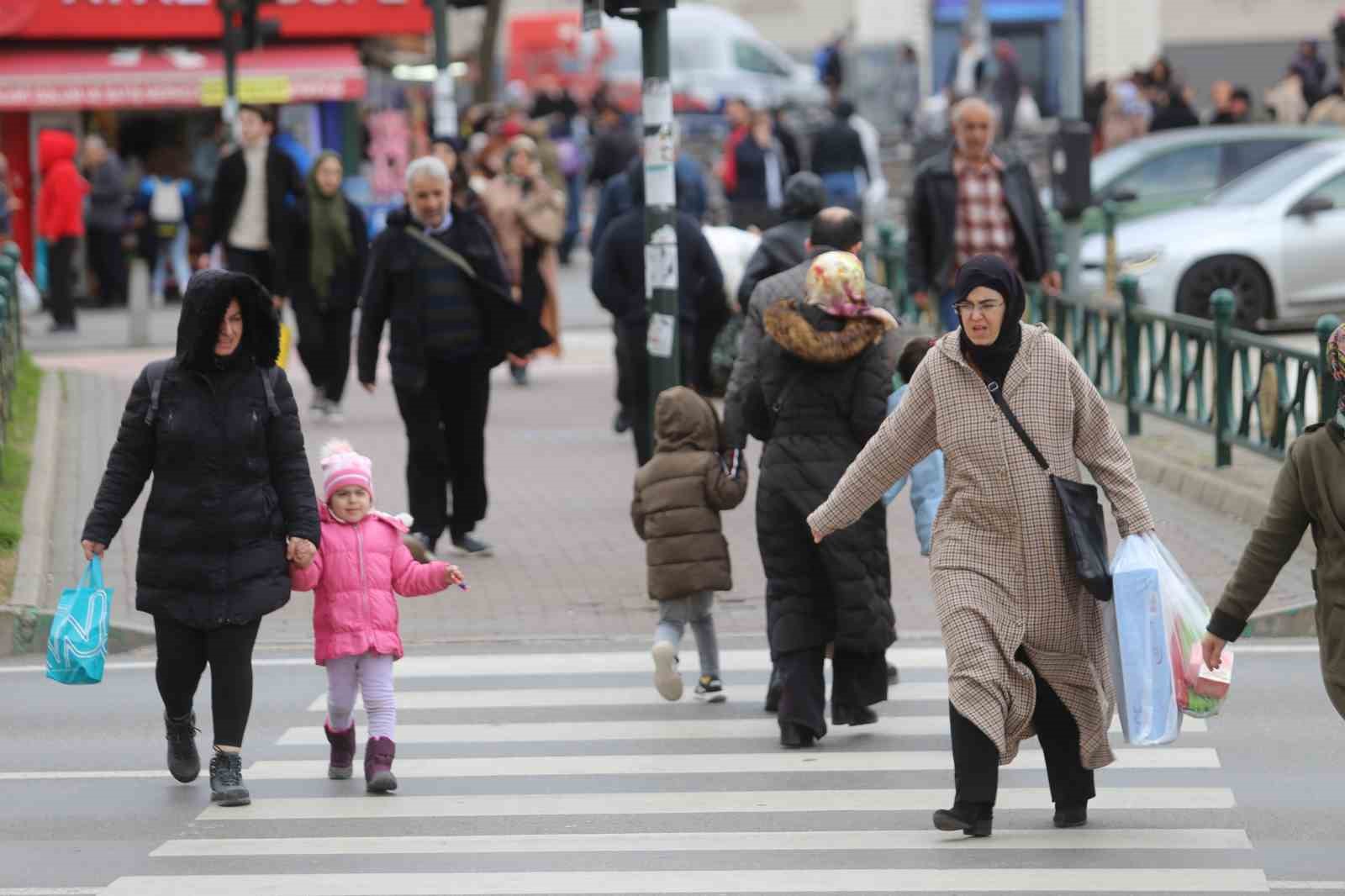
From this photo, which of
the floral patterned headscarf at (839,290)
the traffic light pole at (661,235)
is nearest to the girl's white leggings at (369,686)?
the floral patterned headscarf at (839,290)

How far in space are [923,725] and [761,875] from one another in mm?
2073

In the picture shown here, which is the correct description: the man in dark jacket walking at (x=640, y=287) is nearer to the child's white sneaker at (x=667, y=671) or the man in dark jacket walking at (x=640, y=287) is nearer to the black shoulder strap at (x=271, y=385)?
the child's white sneaker at (x=667, y=671)

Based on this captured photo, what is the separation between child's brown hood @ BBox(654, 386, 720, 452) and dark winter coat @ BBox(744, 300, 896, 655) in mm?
529

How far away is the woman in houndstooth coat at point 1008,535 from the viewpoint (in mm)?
7191

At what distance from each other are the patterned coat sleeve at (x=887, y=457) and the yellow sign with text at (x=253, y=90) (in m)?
20.7

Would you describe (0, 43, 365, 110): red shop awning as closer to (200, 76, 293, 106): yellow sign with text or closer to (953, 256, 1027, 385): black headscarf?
(200, 76, 293, 106): yellow sign with text

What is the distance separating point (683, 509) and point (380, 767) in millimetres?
1546

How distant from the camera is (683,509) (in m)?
9.08

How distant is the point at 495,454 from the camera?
15805mm

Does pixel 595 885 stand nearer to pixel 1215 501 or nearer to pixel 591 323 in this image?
pixel 1215 501

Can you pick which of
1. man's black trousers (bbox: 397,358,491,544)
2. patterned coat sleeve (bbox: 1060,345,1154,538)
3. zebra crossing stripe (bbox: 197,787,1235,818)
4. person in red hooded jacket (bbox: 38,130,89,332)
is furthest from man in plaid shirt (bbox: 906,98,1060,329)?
person in red hooded jacket (bbox: 38,130,89,332)

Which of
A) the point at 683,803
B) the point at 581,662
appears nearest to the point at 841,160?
the point at 581,662

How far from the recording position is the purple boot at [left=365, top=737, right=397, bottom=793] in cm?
813

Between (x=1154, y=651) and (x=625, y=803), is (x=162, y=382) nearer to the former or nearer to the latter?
(x=625, y=803)
